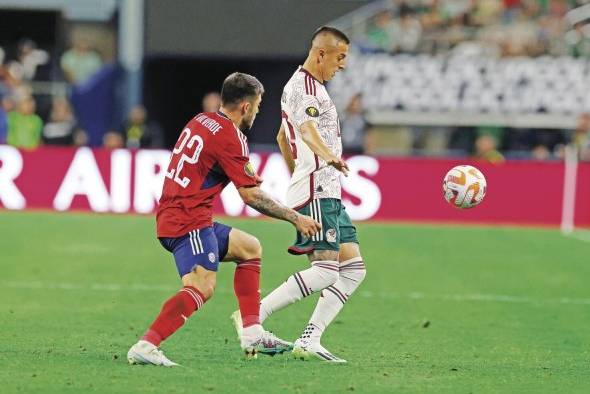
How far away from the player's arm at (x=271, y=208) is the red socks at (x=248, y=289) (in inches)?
21.3

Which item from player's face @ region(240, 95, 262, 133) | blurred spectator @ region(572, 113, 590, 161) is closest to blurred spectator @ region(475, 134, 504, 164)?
blurred spectator @ region(572, 113, 590, 161)

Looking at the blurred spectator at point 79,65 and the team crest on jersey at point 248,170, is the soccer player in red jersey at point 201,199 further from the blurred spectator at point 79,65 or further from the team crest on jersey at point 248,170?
the blurred spectator at point 79,65

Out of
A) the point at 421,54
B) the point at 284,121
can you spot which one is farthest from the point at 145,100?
the point at 284,121

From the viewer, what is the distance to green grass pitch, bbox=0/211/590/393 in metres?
7.89

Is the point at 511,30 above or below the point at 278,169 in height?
above

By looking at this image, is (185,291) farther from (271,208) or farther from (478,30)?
(478,30)

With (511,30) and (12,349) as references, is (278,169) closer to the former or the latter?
(511,30)

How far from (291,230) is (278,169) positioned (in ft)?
5.41

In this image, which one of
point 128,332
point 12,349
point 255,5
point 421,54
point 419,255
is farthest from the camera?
point 255,5

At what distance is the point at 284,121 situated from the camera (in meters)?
8.90

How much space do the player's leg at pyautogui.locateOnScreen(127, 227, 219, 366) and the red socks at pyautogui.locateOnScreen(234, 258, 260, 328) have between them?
375 millimetres

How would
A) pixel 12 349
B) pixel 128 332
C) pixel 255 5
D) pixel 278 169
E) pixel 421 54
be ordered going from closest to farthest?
pixel 12 349 → pixel 128 332 → pixel 278 169 → pixel 421 54 → pixel 255 5

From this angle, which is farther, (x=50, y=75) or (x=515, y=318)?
(x=50, y=75)

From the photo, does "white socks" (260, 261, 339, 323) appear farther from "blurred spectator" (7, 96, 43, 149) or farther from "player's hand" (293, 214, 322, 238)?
"blurred spectator" (7, 96, 43, 149)
